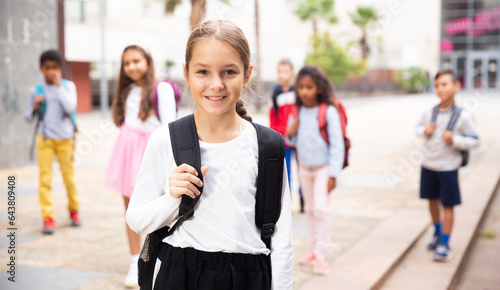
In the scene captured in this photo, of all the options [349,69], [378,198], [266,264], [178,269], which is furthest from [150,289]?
[349,69]

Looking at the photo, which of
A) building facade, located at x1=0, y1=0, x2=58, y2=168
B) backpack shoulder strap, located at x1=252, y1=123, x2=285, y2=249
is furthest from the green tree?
backpack shoulder strap, located at x1=252, y1=123, x2=285, y2=249

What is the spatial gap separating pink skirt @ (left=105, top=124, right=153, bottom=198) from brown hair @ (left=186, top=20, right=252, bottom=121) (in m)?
2.01

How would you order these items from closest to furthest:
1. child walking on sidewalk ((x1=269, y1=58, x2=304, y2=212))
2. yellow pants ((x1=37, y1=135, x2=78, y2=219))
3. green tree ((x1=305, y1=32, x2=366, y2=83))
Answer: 1. yellow pants ((x1=37, y1=135, x2=78, y2=219))
2. child walking on sidewalk ((x1=269, y1=58, x2=304, y2=212))
3. green tree ((x1=305, y1=32, x2=366, y2=83))

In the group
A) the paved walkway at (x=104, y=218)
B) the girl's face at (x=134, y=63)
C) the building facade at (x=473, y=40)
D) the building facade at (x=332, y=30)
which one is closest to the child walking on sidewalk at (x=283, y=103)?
the paved walkway at (x=104, y=218)

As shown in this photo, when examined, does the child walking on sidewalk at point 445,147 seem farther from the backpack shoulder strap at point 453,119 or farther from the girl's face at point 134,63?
the girl's face at point 134,63

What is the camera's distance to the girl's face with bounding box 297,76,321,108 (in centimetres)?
434

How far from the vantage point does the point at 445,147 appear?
4.63 meters

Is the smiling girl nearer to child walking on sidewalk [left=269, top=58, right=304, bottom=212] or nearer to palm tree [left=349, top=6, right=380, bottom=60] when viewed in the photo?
child walking on sidewalk [left=269, top=58, right=304, bottom=212]

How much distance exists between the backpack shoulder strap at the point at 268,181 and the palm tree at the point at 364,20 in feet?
126

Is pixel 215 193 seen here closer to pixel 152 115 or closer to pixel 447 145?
pixel 152 115

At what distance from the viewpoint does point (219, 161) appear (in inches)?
73.7

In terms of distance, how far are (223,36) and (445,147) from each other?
10.9 ft

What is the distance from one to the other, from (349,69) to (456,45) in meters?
Result: 13.4

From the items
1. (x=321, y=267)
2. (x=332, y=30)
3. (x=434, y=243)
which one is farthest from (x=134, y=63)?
(x=332, y=30)
